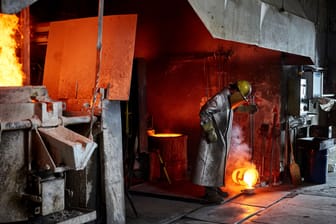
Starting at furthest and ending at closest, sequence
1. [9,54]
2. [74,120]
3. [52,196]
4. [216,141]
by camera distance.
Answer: [216,141]
[9,54]
[74,120]
[52,196]

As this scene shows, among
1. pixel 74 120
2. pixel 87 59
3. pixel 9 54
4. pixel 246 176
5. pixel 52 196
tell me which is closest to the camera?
pixel 52 196

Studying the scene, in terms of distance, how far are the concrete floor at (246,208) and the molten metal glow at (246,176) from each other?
18 cm

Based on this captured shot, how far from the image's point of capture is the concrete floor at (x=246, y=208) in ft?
18.0

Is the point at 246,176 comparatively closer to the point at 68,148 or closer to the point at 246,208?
the point at 246,208

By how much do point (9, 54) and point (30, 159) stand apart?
1.41 m

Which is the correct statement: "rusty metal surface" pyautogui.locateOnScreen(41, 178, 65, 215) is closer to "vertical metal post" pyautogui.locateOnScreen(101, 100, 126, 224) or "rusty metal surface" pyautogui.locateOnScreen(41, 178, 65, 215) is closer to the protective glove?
"vertical metal post" pyautogui.locateOnScreen(101, 100, 126, 224)

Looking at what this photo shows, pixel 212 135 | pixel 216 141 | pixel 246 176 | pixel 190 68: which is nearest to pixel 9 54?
pixel 212 135

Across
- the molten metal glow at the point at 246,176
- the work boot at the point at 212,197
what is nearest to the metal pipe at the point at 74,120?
the work boot at the point at 212,197

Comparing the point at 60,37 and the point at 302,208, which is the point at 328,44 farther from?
the point at 60,37

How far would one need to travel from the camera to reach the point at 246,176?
7207mm

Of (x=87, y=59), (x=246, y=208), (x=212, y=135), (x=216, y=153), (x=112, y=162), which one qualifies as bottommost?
(x=246, y=208)

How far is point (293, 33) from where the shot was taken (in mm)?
6902

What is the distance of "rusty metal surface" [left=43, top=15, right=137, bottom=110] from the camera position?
4.14m

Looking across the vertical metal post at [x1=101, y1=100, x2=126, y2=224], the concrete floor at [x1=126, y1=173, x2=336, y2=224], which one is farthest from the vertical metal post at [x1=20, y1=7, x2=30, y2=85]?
the concrete floor at [x1=126, y1=173, x2=336, y2=224]
